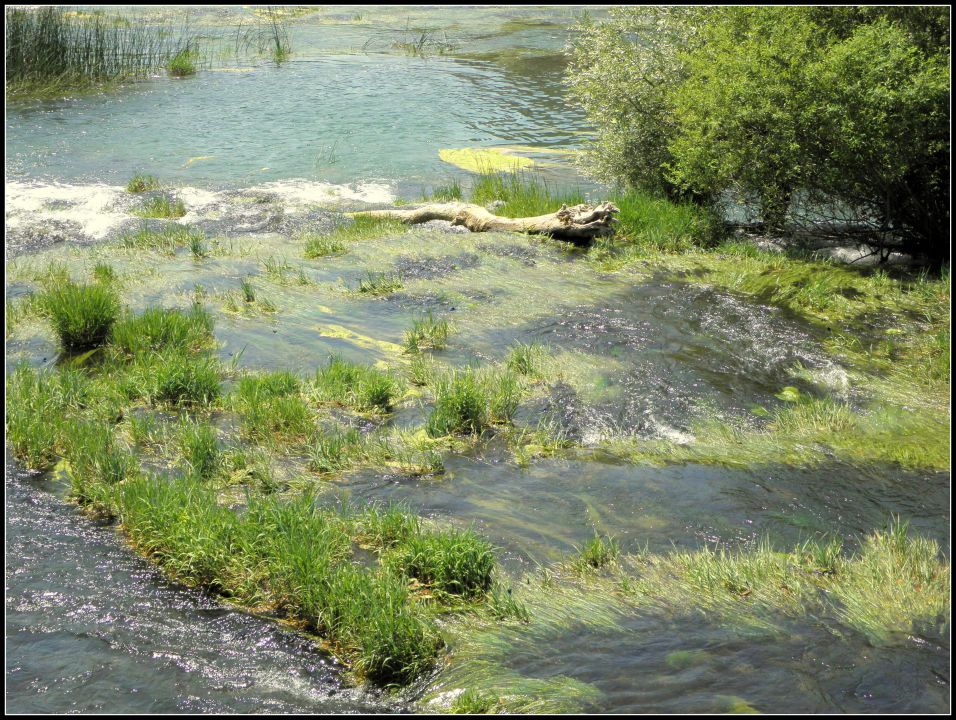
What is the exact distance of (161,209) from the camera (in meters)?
14.1

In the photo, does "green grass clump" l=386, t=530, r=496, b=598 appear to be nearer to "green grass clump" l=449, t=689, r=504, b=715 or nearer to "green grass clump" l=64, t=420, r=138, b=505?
"green grass clump" l=449, t=689, r=504, b=715

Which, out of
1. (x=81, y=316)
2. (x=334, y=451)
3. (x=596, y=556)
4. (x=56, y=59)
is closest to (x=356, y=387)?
(x=334, y=451)

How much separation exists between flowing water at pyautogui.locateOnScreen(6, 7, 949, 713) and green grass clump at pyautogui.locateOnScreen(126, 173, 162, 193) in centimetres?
40

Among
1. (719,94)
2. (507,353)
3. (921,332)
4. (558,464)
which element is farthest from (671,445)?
(719,94)

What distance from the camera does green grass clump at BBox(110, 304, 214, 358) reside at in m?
8.34

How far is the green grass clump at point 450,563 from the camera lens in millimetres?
5047

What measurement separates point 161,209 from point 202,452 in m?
8.91

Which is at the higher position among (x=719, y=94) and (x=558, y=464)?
(x=719, y=94)

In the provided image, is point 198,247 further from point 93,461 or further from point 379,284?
point 93,461

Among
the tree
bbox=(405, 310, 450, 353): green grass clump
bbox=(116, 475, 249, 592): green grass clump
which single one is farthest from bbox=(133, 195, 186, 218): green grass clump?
bbox=(116, 475, 249, 592): green grass clump

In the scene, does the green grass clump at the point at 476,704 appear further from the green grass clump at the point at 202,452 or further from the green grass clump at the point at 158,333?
the green grass clump at the point at 158,333

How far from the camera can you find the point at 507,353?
8688 millimetres

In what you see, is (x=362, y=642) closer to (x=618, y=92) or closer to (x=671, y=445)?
(x=671, y=445)

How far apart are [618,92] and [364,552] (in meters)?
10.2
